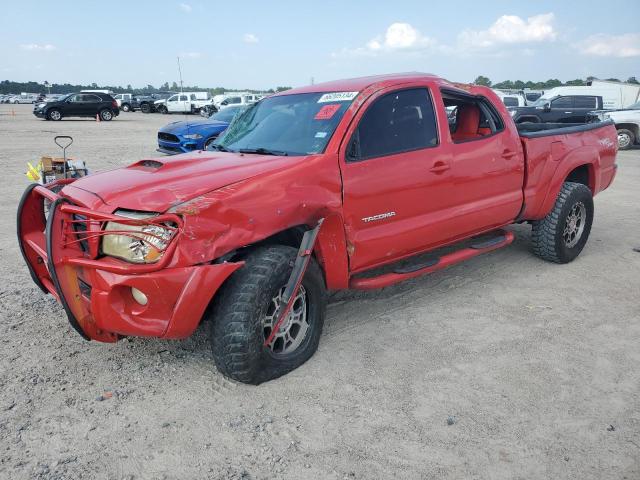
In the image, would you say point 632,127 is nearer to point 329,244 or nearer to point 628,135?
point 628,135

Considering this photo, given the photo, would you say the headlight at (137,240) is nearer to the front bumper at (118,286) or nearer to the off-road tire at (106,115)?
the front bumper at (118,286)

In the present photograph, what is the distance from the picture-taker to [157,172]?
3334 millimetres

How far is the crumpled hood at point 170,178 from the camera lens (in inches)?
113

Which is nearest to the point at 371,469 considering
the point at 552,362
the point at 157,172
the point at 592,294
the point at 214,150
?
the point at 552,362

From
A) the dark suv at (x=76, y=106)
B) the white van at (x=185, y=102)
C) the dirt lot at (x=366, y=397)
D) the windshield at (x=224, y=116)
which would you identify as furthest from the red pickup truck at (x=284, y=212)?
the white van at (x=185, y=102)

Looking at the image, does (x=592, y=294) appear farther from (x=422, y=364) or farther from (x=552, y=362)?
(x=422, y=364)

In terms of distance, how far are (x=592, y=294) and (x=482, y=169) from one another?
1477 millimetres

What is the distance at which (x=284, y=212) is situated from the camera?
3117 mm

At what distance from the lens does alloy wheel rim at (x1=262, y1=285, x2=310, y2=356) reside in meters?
3.24

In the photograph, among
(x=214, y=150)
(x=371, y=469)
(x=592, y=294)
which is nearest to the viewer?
(x=371, y=469)

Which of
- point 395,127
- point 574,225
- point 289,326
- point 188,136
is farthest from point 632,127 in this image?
point 289,326

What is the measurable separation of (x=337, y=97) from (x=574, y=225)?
310 cm

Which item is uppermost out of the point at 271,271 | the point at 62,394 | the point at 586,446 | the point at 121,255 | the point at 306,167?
the point at 306,167

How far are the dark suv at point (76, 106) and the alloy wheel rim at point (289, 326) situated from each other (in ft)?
95.8
